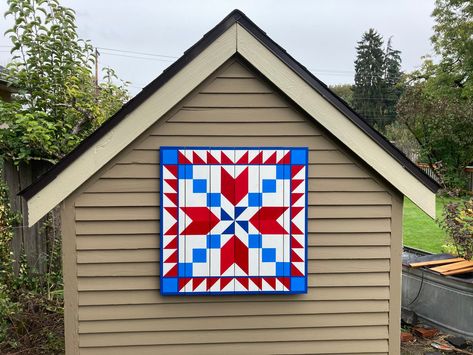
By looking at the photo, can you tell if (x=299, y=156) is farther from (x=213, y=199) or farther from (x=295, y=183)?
(x=213, y=199)

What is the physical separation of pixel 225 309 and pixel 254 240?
662mm

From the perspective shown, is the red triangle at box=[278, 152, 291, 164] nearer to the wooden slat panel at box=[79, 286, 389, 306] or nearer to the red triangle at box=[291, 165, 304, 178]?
the red triangle at box=[291, 165, 304, 178]

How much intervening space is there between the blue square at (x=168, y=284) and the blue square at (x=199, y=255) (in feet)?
0.76

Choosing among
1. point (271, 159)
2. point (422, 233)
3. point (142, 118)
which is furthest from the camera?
point (422, 233)

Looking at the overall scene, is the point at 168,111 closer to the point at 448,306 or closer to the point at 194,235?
the point at 194,235

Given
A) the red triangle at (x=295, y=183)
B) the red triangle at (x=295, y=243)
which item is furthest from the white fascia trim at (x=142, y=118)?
the red triangle at (x=295, y=243)

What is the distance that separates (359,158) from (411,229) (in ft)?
28.9

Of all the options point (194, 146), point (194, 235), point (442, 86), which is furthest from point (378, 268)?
point (442, 86)

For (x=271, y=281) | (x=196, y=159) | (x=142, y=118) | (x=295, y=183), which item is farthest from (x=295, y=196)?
(x=142, y=118)

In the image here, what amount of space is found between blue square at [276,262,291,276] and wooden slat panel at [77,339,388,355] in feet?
2.10

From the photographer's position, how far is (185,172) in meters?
3.54

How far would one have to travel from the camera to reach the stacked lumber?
18.0ft

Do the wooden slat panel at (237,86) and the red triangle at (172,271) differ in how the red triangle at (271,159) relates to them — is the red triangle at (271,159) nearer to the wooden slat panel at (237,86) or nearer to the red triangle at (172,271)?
the wooden slat panel at (237,86)

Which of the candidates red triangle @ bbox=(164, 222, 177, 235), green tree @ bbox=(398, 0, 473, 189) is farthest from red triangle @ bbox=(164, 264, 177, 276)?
green tree @ bbox=(398, 0, 473, 189)
